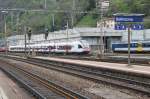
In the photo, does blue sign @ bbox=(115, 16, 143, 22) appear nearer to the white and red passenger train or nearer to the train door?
the train door

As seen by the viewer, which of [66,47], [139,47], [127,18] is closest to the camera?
[127,18]

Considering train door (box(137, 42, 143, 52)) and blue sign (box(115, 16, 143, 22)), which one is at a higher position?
blue sign (box(115, 16, 143, 22))

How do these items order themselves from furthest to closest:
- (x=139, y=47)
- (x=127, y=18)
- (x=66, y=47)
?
(x=66, y=47) < (x=139, y=47) < (x=127, y=18)

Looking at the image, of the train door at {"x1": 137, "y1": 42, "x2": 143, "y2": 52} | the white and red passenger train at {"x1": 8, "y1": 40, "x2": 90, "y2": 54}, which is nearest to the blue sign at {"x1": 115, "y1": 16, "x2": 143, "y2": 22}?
the train door at {"x1": 137, "y1": 42, "x2": 143, "y2": 52}

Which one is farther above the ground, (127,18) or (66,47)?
(127,18)

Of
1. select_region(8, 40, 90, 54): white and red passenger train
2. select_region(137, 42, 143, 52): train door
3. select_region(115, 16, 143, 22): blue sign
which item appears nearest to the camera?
select_region(115, 16, 143, 22): blue sign

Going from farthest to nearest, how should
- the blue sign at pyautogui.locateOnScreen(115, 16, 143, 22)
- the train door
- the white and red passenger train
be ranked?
the white and red passenger train → the train door → the blue sign at pyautogui.locateOnScreen(115, 16, 143, 22)

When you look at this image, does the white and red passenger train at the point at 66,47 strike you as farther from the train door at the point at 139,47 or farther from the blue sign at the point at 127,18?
the blue sign at the point at 127,18

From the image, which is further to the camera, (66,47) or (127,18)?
(66,47)

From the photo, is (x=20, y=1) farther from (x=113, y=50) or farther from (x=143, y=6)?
(x=113, y=50)

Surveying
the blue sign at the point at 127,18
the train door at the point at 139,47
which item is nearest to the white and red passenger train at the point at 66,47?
the train door at the point at 139,47

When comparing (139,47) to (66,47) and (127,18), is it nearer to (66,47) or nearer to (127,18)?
(66,47)

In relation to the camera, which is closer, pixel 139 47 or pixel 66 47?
pixel 139 47

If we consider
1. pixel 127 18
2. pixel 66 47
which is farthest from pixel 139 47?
pixel 127 18
